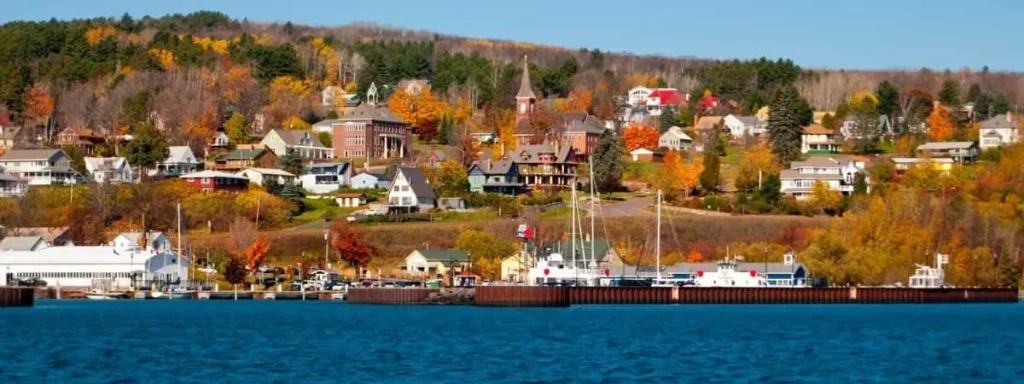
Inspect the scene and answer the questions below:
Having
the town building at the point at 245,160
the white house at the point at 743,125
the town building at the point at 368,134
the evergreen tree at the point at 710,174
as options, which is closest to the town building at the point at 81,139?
the town building at the point at 245,160

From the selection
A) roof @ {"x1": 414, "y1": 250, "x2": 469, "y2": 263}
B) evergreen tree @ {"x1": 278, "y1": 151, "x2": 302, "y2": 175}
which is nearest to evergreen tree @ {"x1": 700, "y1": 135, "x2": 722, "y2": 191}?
roof @ {"x1": 414, "y1": 250, "x2": 469, "y2": 263}

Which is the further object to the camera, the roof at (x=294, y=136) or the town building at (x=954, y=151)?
the roof at (x=294, y=136)

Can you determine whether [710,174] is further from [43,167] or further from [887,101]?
[43,167]

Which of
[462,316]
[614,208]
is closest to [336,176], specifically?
[614,208]

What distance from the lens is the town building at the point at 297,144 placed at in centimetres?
15738

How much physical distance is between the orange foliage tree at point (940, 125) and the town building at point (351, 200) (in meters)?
60.7

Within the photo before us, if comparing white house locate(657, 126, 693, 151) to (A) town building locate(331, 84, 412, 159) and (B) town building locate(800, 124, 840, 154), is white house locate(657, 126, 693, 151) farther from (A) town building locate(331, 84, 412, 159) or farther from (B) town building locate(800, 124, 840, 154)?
(A) town building locate(331, 84, 412, 159)

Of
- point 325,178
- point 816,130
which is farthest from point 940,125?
point 325,178

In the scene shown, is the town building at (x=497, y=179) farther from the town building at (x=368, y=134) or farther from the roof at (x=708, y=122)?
the roof at (x=708, y=122)

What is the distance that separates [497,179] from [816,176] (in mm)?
25530

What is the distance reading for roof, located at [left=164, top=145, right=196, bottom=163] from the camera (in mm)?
149625

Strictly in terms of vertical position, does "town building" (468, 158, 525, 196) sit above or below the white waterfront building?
above

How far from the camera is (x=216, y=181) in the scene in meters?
138

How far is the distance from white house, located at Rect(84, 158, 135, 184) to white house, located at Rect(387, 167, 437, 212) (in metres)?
22.9
